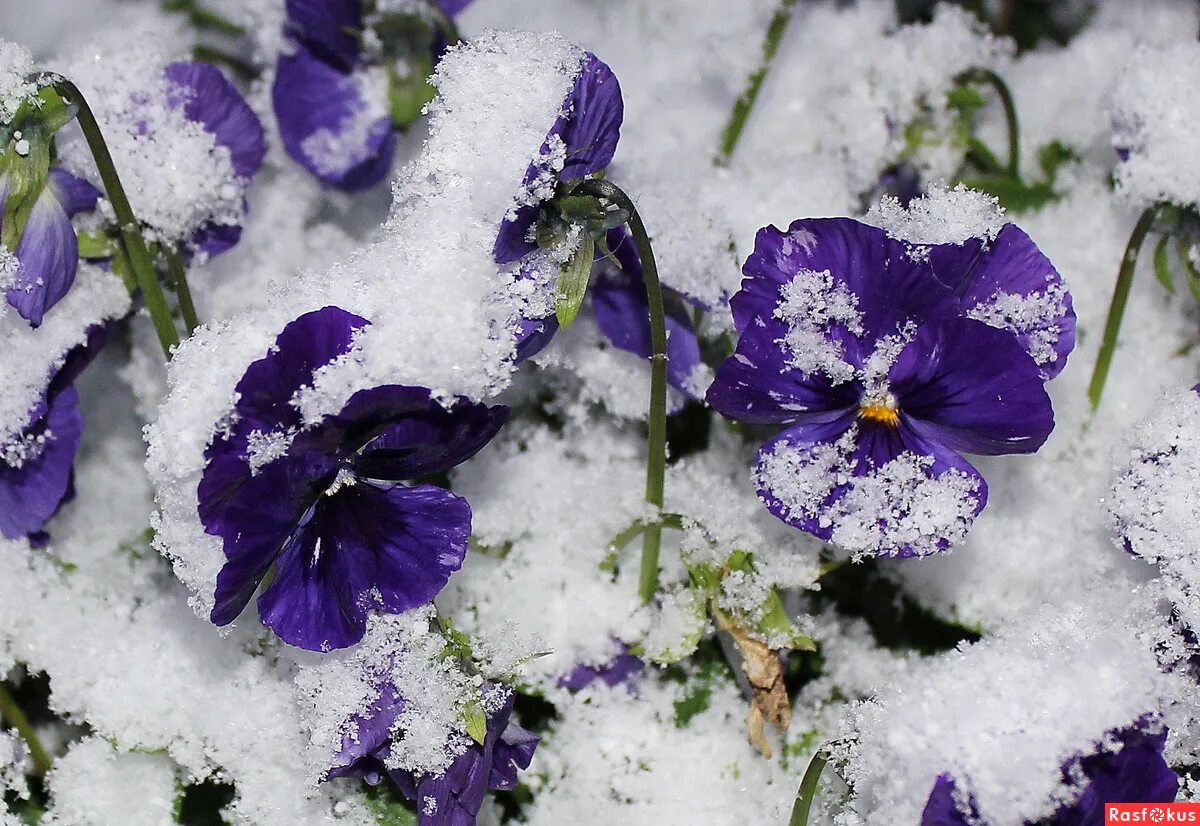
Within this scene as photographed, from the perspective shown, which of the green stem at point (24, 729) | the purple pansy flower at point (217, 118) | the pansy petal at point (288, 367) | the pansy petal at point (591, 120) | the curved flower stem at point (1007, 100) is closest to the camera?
the pansy petal at point (288, 367)

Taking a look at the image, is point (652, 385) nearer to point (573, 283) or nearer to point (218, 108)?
point (573, 283)

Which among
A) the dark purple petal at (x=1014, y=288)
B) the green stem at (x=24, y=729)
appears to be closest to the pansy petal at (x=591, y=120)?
the dark purple petal at (x=1014, y=288)

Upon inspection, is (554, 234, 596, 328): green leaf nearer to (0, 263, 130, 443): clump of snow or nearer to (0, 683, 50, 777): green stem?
(0, 263, 130, 443): clump of snow

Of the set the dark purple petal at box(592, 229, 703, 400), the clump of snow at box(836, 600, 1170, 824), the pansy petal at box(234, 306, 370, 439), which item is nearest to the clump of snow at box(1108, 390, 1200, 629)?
the clump of snow at box(836, 600, 1170, 824)

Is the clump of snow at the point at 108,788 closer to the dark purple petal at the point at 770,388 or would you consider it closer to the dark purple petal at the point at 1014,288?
the dark purple petal at the point at 770,388

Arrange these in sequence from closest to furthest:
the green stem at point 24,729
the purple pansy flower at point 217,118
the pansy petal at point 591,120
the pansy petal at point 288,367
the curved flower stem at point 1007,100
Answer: the pansy petal at point 288,367 → the pansy petal at point 591,120 → the green stem at point 24,729 → the purple pansy flower at point 217,118 → the curved flower stem at point 1007,100

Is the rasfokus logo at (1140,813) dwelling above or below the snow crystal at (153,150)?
below

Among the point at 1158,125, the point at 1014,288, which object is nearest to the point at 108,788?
the point at 1014,288
